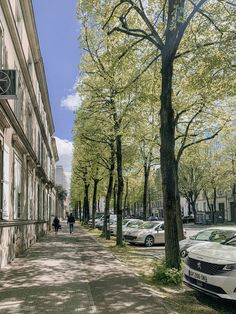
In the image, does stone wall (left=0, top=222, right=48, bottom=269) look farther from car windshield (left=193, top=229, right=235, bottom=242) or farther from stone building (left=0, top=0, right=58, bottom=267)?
car windshield (left=193, top=229, right=235, bottom=242)

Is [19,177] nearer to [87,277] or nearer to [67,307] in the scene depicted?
[87,277]

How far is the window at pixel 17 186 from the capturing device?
16.2 m

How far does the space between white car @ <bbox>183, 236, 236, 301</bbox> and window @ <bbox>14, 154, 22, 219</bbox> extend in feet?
27.7

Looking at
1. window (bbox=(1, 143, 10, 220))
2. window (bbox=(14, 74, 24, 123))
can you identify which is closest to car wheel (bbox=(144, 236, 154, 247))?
window (bbox=(14, 74, 24, 123))

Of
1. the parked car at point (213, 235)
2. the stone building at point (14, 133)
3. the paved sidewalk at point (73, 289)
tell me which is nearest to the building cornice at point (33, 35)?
the stone building at point (14, 133)

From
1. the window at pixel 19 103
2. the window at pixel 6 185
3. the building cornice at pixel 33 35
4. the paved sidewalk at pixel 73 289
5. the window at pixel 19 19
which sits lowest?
the paved sidewalk at pixel 73 289

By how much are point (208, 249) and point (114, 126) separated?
47.8 feet

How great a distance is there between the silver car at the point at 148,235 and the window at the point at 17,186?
868 centimetres

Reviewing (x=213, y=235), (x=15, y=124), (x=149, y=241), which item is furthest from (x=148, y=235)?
(x=15, y=124)

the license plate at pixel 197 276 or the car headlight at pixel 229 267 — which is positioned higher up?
the car headlight at pixel 229 267

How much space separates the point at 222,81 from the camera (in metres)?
14.9

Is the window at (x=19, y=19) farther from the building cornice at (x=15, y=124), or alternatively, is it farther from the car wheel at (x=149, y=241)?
the car wheel at (x=149, y=241)

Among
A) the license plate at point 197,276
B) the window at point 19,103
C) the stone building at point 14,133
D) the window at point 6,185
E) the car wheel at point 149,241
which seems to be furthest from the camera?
the car wheel at point 149,241

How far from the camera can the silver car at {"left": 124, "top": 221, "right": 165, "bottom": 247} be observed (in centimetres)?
2434
